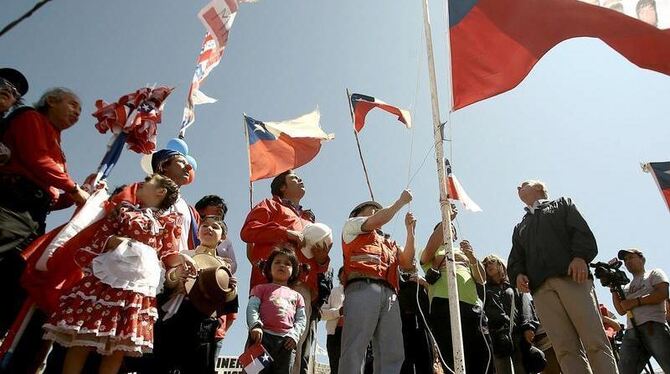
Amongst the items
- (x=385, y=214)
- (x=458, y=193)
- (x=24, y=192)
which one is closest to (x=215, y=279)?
(x=24, y=192)

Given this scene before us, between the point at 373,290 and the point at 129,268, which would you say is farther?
the point at 373,290

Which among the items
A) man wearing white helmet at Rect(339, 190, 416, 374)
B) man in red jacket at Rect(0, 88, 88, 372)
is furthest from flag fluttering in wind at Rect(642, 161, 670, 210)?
man in red jacket at Rect(0, 88, 88, 372)

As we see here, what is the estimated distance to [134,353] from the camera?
9.18ft

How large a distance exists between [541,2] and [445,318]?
10.1 ft

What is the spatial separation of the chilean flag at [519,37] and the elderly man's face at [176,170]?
236 centimetres

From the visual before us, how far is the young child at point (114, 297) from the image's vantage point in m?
2.67

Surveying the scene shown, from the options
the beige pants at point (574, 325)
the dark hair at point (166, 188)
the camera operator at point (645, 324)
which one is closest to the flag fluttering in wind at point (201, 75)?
the dark hair at point (166, 188)

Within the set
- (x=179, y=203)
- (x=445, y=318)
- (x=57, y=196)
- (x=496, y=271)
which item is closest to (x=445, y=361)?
(x=445, y=318)

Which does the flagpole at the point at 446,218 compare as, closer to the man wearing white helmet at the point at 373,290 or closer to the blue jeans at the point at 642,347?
the man wearing white helmet at the point at 373,290

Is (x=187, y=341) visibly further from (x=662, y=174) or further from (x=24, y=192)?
(x=662, y=174)

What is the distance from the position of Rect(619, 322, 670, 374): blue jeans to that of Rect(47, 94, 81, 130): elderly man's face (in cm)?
633

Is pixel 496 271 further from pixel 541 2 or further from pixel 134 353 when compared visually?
pixel 134 353

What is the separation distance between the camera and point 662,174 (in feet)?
24.2

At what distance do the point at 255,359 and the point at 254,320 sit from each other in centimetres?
35
